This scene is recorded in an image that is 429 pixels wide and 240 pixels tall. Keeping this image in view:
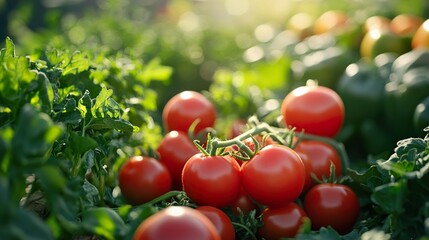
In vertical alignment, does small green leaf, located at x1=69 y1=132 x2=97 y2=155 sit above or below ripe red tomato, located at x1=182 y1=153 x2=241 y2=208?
above

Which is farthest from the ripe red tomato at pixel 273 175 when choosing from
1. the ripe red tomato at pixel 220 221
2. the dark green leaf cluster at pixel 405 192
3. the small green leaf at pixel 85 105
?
the small green leaf at pixel 85 105

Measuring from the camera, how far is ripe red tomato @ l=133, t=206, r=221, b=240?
4.27ft

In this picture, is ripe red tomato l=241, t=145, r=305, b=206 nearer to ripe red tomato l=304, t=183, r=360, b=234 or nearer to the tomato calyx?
the tomato calyx

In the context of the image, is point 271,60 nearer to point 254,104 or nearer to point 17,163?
point 254,104

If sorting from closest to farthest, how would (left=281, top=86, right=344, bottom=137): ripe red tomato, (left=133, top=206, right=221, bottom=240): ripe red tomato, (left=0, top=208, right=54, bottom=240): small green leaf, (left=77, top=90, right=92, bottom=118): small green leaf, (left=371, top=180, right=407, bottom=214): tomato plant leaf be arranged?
(left=0, top=208, right=54, bottom=240): small green leaf → (left=133, top=206, right=221, bottom=240): ripe red tomato → (left=371, top=180, right=407, bottom=214): tomato plant leaf → (left=77, top=90, right=92, bottom=118): small green leaf → (left=281, top=86, right=344, bottom=137): ripe red tomato

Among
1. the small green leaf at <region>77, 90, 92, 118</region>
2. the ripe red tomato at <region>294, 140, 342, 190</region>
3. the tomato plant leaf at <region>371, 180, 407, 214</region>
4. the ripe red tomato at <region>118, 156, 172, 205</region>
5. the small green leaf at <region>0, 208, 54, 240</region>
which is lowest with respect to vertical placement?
the ripe red tomato at <region>118, 156, 172, 205</region>

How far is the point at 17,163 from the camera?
1.21 metres

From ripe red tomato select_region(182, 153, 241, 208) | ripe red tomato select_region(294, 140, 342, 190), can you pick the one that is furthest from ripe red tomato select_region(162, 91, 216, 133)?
ripe red tomato select_region(182, 153, 241, 208)

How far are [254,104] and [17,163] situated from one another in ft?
5.16

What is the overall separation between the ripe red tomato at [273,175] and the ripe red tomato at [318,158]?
10.7 inches

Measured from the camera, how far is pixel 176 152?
2.03 meters

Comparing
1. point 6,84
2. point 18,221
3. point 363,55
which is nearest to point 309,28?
point 363,55

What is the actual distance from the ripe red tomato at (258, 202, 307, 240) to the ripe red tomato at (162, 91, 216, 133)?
566 mm

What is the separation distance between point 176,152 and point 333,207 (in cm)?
57
